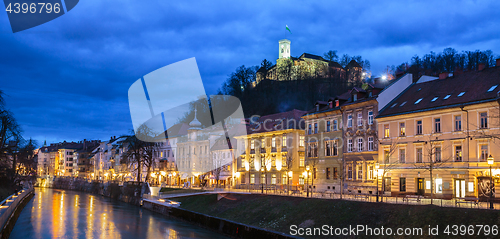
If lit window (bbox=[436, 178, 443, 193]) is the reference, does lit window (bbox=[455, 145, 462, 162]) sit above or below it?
above

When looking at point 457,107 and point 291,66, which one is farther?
point 291,66

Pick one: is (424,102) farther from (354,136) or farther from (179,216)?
(179,216)

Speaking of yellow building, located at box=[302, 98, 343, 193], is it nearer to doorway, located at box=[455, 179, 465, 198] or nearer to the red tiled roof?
the red tiled roof

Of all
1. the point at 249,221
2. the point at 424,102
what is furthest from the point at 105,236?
the point at 424,102

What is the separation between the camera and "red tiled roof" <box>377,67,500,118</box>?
37656 mm

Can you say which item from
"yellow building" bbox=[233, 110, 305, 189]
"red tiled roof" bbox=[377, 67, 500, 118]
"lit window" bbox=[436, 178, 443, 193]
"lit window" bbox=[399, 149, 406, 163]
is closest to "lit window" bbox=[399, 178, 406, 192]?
"lit window" bbox=[399, 149, 406, 163]

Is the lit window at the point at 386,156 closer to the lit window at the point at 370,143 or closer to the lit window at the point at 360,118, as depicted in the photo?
the lit window at the point at 370,143

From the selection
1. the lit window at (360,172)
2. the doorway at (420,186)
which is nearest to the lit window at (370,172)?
the lit window at (360,172)

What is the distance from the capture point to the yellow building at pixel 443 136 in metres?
36.1

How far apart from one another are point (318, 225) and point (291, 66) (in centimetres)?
10484

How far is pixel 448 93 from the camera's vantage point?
41.0m

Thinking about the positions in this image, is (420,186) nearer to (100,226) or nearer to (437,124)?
(437,124)

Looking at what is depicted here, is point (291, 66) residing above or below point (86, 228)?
above

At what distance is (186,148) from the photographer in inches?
3511
